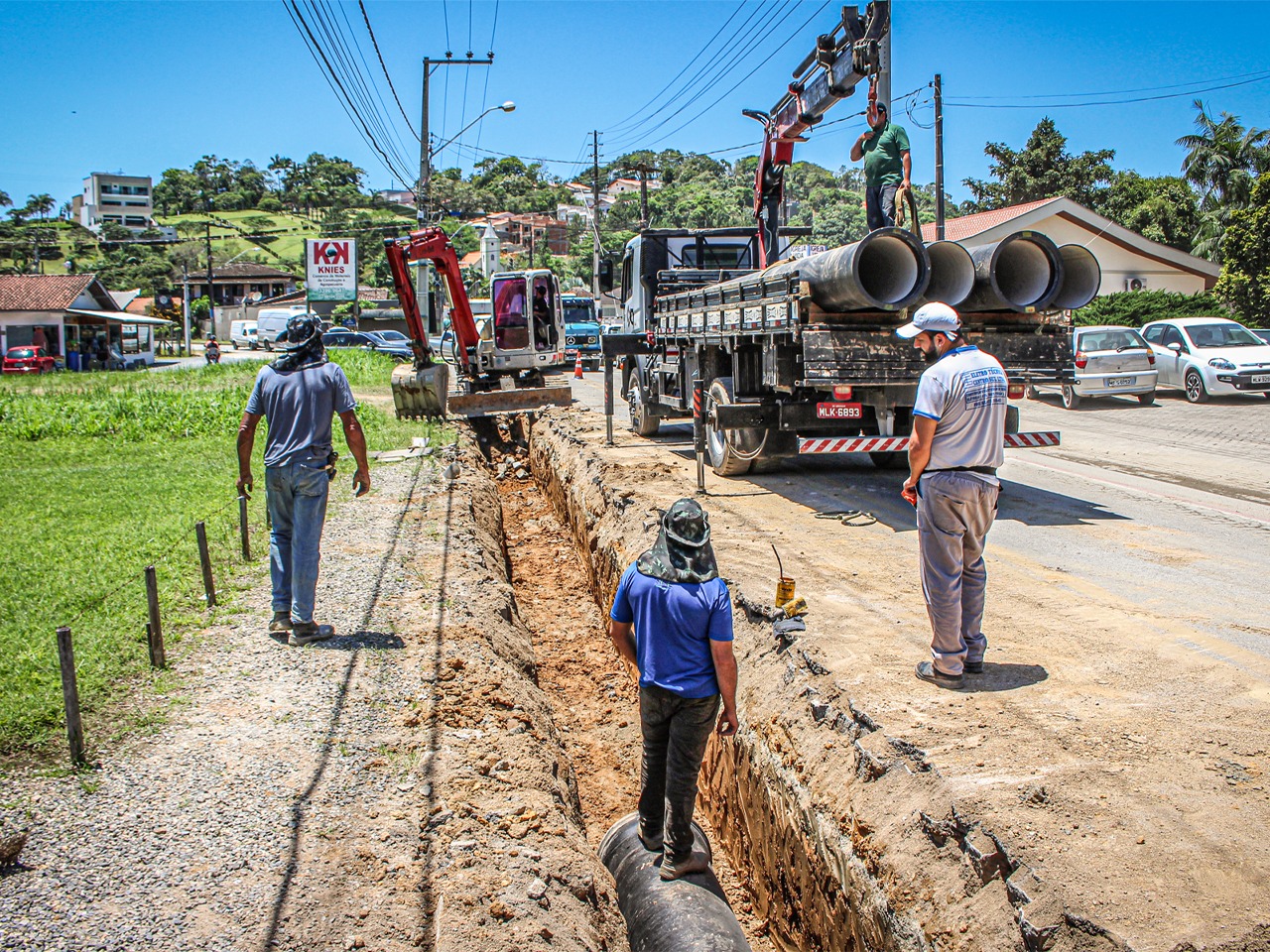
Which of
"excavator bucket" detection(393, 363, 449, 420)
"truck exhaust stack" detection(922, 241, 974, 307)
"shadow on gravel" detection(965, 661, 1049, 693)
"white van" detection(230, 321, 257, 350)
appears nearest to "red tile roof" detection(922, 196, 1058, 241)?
"excavator bucket" detection(393, 363, 449, 420)

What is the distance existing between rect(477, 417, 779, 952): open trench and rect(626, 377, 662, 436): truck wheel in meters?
1.93

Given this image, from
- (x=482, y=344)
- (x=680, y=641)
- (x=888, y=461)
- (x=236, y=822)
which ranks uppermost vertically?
(x=482, y=344)

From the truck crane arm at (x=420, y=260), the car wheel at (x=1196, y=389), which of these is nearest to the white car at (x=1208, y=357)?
the car wheel at (x=1196, y=389)

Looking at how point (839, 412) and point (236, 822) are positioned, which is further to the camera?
point (839, 412)

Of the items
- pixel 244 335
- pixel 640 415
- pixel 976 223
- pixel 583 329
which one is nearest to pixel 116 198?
pixel 244 335

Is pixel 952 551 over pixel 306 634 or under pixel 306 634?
over

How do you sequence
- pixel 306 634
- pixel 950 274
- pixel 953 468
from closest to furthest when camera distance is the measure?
pixel 953 468, pixel 306 634, pixel 950 274

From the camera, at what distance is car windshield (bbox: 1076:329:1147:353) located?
62.4 feet

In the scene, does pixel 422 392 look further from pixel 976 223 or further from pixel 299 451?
pixel 976 223

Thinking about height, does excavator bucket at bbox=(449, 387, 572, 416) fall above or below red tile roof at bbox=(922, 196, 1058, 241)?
below

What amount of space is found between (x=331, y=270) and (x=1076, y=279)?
40.9 metres

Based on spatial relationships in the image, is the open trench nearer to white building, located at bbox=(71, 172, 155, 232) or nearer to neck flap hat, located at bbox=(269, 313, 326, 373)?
neck flap hat, located at bbox=(269, 313, 326, 373)

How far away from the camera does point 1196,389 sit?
18.7 m

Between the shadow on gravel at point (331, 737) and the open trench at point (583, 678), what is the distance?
55.3 inches
